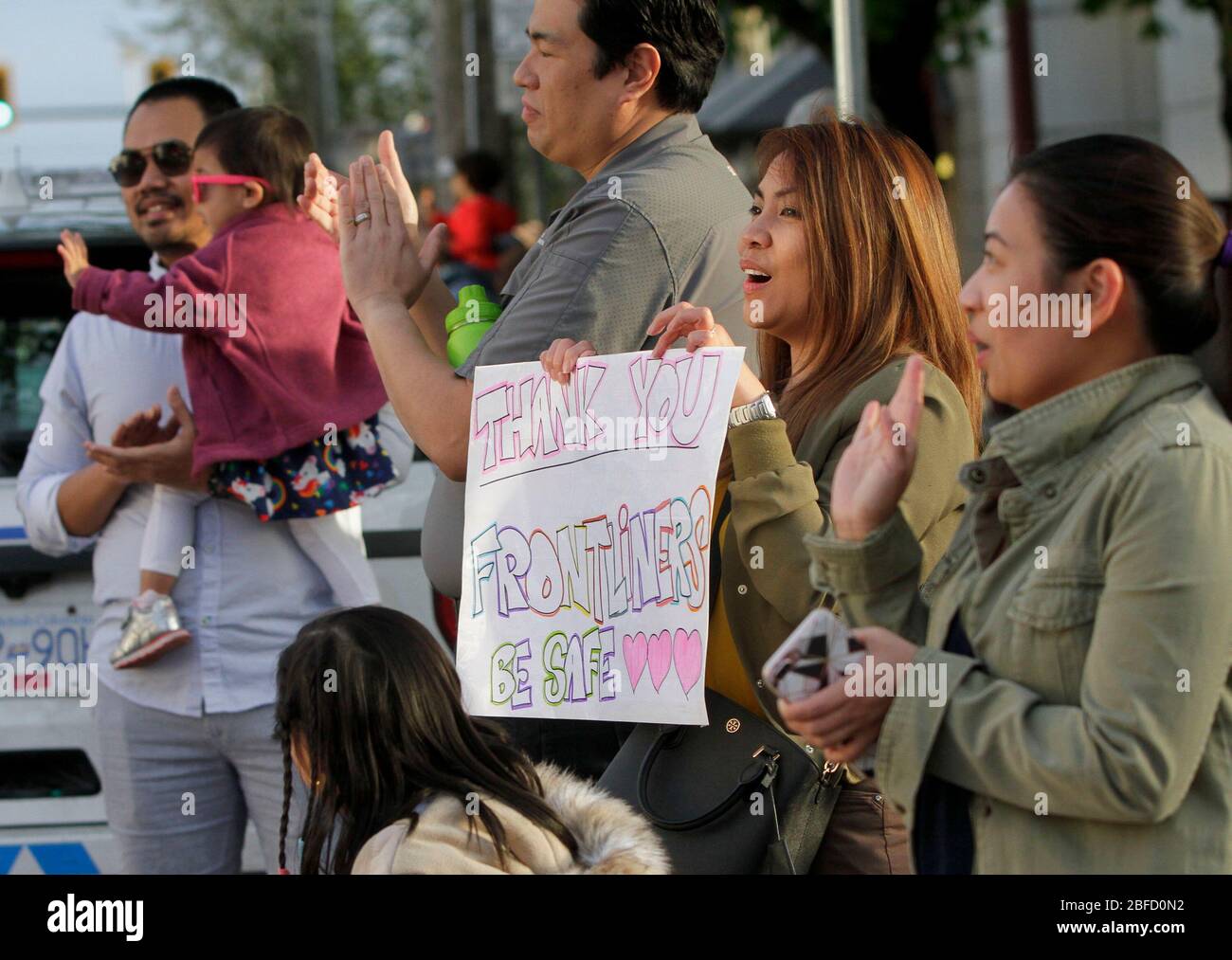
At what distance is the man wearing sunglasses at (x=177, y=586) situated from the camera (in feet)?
11.8

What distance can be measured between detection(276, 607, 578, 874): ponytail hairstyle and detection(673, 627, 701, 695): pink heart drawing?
1.24 ft

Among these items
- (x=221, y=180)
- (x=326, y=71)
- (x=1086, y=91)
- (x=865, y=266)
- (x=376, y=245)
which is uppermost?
(x=326, y=71)

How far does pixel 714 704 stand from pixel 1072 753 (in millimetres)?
791

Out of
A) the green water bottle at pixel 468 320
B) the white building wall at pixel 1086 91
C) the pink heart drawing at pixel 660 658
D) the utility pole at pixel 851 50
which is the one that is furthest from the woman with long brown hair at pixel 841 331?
the white building wall at pixel 1086 91

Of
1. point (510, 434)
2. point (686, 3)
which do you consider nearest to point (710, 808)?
point (510, 434)

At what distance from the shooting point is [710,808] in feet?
8.60

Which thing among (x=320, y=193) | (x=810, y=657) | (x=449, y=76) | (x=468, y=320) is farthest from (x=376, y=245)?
(x=449, y=76)

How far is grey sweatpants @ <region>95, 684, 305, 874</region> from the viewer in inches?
142

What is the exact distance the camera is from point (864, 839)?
8.69ft

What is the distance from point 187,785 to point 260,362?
92 cm

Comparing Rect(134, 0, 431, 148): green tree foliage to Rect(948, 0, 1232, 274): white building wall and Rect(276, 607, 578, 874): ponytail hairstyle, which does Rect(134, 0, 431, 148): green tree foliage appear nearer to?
Rect(948, 0, 1232, 274): white building wall

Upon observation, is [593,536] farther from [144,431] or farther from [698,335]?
[144,431]

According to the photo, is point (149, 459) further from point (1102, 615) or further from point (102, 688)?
point (1102, 615)

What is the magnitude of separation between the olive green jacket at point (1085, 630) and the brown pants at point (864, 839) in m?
0.47
